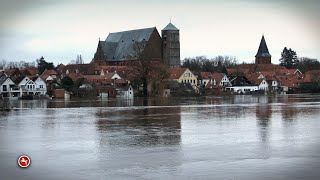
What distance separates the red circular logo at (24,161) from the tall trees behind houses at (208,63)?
4430 inches

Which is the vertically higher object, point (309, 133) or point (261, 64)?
point (261, 64)

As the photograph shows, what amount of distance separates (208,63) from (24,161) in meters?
135

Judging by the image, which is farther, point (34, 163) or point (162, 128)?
point (162, 128)

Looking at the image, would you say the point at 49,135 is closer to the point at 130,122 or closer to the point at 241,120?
the point at 130,122

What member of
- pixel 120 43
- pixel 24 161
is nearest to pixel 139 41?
pixel 120 43

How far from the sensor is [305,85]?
11306 centimetres

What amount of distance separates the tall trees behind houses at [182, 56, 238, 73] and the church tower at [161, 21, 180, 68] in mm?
5486

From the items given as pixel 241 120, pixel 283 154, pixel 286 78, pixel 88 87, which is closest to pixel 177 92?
pixel 88 87

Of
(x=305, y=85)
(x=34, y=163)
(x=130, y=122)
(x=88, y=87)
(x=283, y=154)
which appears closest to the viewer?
(x=34, y=163)

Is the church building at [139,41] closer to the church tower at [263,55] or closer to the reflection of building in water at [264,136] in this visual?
the church tower at [263,55]

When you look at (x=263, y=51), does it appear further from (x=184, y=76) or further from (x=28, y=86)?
(x=28, y=86)

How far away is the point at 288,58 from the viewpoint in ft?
582

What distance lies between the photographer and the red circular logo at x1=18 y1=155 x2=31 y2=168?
49.0 feet

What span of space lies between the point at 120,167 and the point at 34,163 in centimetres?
248
